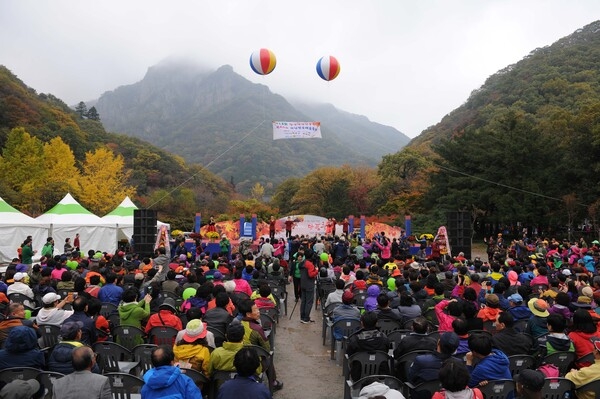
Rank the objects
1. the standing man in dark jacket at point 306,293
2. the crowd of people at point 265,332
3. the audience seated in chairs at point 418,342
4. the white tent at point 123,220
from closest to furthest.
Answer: the crowd of people at point 265,332
the audience seated in chairs at point 418,342
the standing man in dark jacket at point 306,293
the white tent at point 123,220

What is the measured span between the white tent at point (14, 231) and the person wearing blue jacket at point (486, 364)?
18365 mm

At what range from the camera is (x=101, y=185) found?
32.9 m

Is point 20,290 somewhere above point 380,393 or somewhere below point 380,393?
above

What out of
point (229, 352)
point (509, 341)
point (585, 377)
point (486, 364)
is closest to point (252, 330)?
point (229, 352)

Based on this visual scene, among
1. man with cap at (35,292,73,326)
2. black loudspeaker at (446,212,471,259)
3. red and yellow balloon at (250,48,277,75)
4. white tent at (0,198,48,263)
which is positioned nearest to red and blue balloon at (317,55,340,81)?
red and yellow balloon at (250,48,277,75)

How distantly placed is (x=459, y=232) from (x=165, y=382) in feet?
42.1

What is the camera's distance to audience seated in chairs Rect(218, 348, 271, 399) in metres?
2.82

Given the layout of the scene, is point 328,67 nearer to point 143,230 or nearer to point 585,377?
point 143,230

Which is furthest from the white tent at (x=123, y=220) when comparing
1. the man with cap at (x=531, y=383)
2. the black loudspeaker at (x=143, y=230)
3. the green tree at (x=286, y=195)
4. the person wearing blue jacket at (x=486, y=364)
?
the green tree at (x=286, y=195)

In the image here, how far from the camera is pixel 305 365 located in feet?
19.4

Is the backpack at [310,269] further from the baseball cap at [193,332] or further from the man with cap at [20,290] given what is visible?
the man with cap at [20,290]

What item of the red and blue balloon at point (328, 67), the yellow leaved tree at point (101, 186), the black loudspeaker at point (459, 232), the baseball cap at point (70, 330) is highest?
the red and blue balloon at point (328, 67)

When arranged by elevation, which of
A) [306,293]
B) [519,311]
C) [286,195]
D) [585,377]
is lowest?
[306,293]

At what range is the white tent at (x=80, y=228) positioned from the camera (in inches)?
700
